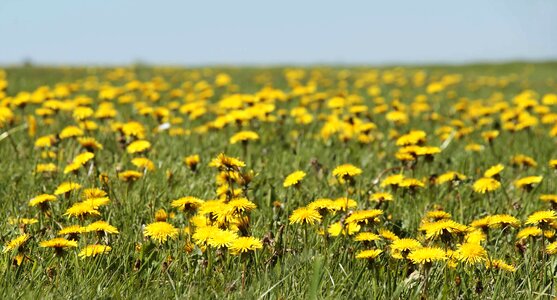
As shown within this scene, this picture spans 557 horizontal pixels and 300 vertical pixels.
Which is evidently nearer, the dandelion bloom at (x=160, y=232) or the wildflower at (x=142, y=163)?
the dandelion bloom at (x=160, y=232)

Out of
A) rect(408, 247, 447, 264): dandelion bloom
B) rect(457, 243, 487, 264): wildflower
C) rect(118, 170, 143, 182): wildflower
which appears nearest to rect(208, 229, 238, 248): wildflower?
rect(408, 247, 447, 264): dandelion bloom

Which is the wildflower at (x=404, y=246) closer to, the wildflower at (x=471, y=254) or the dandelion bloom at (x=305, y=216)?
the wildflower at (x=471, y=254)

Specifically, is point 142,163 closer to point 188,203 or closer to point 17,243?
point 188,203

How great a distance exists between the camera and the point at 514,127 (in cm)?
494

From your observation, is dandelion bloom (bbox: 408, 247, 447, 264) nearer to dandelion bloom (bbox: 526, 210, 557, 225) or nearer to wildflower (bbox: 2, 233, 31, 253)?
dandelion bloom (bbox: 526, 210, 557, 225)

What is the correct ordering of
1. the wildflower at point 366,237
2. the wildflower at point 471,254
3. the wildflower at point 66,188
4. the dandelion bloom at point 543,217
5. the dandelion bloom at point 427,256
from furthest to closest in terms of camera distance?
the wildflower at point 66,188 < the dandelion bloom at point 543,217 < the wildflower at point 366,237 < the wildflower at point 471,254 < the dandelion bloom at point 427,256

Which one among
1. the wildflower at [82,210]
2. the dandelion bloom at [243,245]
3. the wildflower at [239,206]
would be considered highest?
the wildflower at [239,206]

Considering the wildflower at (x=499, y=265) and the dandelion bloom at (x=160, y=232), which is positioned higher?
the dandelion bloom at (x=160, y=232)

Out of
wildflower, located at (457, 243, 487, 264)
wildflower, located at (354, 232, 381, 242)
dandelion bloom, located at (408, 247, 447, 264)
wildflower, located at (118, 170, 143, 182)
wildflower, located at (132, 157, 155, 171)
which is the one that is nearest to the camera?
dandelion bloom, located at (408, 247, 447, 264)

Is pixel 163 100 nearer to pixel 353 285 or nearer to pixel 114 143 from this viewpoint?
pixel 114 143

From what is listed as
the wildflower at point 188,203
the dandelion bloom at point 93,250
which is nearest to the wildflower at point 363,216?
the wildflower at point 188,203

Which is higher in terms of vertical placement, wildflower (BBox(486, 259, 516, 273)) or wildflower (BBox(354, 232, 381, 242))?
wildflower (BBox(354, 232, 381, 242))

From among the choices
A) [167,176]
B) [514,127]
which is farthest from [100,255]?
[514,127]

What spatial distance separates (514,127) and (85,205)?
11.6 feet
